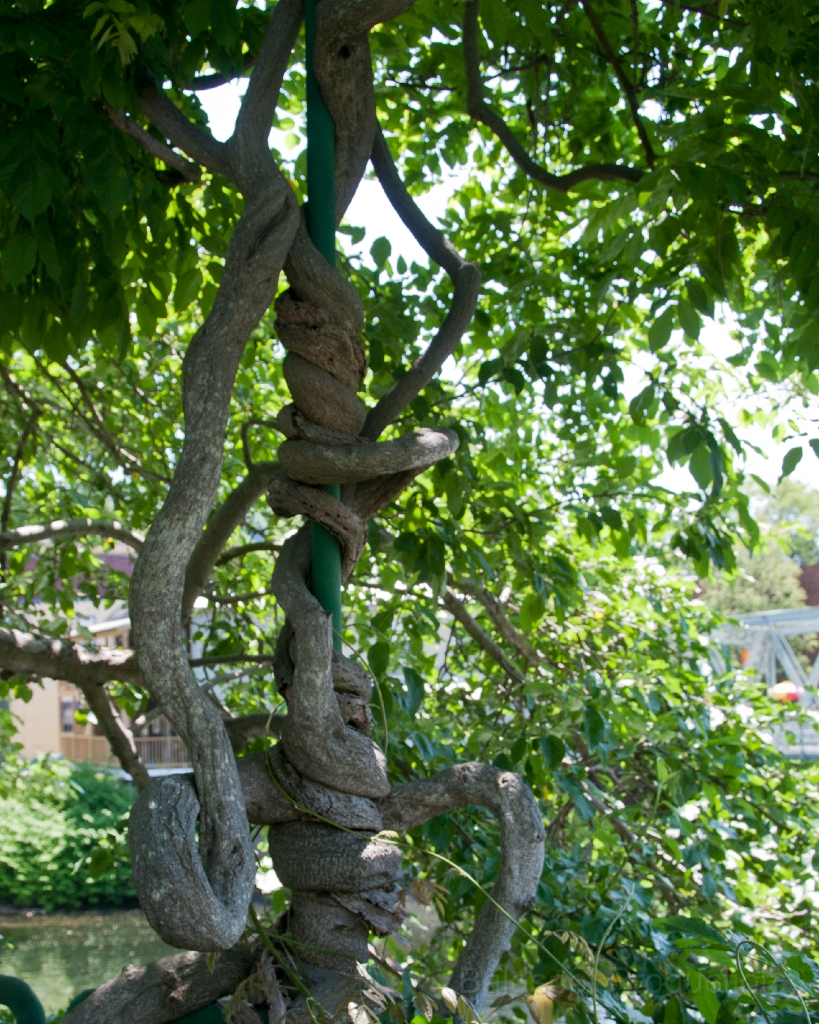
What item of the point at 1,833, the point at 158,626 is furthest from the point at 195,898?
the point at 1,833

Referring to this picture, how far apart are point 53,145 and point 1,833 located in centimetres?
1651

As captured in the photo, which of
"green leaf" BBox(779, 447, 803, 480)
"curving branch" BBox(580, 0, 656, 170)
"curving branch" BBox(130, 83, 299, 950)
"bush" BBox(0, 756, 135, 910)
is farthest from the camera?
"bush" BBox(0, 756, 135, 910)

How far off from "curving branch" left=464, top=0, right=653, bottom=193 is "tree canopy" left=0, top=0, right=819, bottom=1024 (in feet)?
0.05

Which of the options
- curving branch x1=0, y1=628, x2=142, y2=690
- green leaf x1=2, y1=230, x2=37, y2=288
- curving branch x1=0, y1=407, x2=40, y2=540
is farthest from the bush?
green leaf x1=2, y1=230, x2=37, y2=288

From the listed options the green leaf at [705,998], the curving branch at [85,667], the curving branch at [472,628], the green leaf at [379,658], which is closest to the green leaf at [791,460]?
the curving branch at [472,628]

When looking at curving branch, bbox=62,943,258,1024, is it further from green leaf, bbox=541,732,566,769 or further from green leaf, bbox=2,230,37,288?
green leaf, bbox=2,230,37,288

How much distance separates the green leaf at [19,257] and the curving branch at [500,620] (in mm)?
1878

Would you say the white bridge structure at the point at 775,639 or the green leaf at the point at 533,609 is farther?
the white bridge structure at the point at 775,639

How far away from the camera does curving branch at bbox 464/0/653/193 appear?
238 cm

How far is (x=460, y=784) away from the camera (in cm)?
126

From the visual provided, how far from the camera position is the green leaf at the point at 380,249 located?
9.55 ft

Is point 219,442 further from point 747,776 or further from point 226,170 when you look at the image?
point 747,776

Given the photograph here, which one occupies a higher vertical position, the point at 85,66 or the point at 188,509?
the point at 85,66

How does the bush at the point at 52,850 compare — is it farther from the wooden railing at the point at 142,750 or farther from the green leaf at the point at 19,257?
the green leaf at the point at 19,257
